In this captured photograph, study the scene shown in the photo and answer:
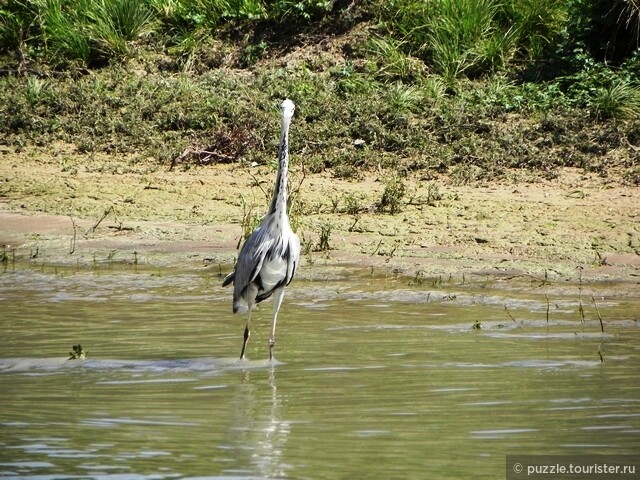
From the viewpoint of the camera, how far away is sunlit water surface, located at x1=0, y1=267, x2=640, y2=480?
5.34m

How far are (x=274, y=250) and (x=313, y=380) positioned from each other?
4.17 feet

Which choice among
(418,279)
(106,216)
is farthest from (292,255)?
(106,216)

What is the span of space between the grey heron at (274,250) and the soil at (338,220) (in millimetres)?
2308

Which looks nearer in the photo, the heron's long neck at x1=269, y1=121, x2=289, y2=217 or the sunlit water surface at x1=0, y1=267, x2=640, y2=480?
the sunlit water surface at x1=0, y1=267, x2=640, y2=480

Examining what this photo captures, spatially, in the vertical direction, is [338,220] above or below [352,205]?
below

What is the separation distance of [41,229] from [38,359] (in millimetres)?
4594

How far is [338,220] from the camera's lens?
11484mm

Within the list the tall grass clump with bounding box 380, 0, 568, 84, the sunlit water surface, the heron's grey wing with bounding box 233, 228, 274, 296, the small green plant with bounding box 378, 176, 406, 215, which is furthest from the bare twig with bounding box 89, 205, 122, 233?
the tall grass clump with bounding box 380, 0, 568, 84

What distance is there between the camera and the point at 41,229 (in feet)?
38.7

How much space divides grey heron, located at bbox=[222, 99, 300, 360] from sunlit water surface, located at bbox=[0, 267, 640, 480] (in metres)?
0.39

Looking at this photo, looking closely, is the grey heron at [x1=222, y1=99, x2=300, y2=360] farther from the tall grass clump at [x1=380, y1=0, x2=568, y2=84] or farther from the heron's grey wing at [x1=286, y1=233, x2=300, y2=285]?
the tall grass clump at [x1=380, y1=0, x2=568, y2=84]

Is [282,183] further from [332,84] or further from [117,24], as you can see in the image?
[117,24]

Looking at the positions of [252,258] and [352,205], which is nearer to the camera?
[252,258]

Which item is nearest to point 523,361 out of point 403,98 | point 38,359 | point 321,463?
point 321,463
